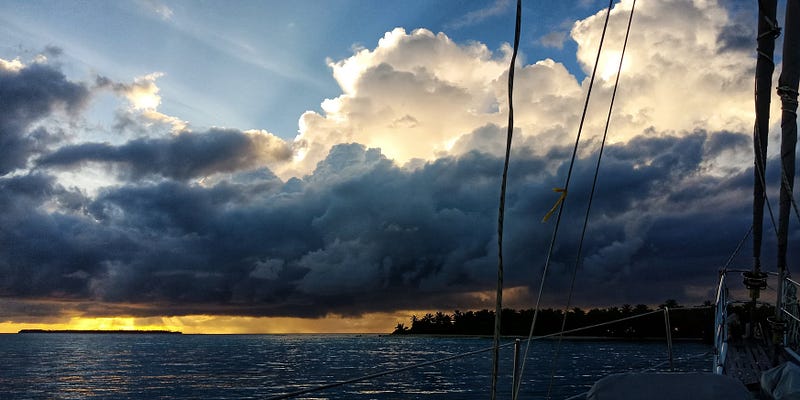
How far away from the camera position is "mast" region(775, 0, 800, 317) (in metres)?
10.8

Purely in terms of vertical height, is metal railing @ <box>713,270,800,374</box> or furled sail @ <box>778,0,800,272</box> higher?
furled sail @ <box>778,0,800,272</box>

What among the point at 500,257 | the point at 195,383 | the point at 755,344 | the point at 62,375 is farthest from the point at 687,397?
the point at 62,375

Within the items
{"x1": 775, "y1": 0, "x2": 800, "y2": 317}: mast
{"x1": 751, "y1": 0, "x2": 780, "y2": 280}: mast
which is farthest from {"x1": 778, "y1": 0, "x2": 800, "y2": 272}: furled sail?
{"x1": 751, "y1": 0, "x2": 780, "y2": 280}: mast

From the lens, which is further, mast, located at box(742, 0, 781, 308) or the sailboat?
mast, located at box(742, 0, 781, 308)

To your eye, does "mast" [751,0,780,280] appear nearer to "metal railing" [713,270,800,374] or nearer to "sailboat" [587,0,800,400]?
"sailboat" [587,0,800,400]

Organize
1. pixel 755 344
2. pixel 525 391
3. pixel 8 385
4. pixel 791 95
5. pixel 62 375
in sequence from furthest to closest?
pixel 62 375 → pixel 8 385 → pixel 525 391 → pixel 755 344 → pixel 791 95

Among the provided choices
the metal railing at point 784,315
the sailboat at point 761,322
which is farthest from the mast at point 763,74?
the metal railing at point 784,315

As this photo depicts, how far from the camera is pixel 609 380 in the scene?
571 cm

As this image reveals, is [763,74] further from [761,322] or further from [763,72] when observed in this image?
[761,322]

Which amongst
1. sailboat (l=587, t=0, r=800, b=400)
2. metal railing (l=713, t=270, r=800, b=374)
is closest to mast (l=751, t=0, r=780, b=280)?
sailboat (l=587, t=0, r=800, b=400)

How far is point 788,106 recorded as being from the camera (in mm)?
11047

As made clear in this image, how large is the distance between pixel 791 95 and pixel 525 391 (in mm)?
54886

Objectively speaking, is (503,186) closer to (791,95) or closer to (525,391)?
(791,95)

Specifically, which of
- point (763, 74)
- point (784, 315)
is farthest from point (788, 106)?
point (784, 315)
